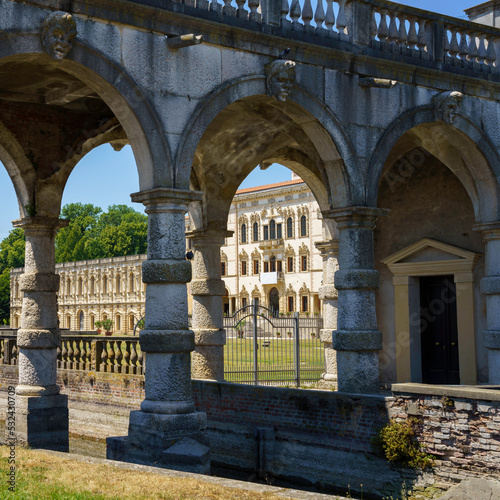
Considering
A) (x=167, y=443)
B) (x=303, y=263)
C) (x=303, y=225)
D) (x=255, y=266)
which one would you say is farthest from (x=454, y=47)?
(x=255, y=266)

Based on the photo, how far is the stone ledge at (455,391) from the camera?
29.8 ft

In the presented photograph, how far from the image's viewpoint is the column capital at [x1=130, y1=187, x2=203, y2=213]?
9.25 m

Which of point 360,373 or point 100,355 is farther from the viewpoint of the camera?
point 100,355

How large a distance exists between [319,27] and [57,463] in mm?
6854

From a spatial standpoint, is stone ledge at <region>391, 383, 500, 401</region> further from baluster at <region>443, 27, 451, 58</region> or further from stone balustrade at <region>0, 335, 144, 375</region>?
stone balustrade at <region>0, 335, 144, 375</region>

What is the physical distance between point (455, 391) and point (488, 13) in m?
7.96

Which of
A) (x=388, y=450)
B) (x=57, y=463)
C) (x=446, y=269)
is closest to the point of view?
(x=57, y=463)

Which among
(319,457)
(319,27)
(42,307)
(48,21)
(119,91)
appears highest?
(319,27)

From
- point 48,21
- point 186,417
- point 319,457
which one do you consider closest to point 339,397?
point 319,457

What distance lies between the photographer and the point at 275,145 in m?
14.4

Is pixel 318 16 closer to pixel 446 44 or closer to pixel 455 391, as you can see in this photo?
pixel 446 44

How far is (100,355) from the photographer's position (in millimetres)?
16062

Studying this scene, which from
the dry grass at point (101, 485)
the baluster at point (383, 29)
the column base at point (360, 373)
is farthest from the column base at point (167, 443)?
the baluster at point (383, 29)

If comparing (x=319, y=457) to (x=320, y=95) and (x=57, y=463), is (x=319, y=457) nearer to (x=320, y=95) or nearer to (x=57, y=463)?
(x=57, y=463)
